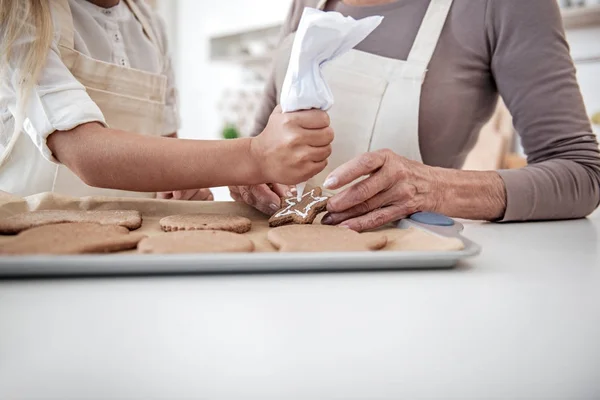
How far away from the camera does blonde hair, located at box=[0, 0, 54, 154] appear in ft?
2.68

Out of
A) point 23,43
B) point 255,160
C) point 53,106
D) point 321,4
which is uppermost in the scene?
point 321,4

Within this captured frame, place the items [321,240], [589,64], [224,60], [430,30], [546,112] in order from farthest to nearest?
1. [224,60]
2. [589,64]
3. [430,30]
4. [546,112]
5. [321,240]

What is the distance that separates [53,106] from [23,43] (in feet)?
0.42

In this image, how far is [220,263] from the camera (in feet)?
1.74

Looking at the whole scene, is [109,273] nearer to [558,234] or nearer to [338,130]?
[558,234]

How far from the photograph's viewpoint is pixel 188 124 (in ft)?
15.7

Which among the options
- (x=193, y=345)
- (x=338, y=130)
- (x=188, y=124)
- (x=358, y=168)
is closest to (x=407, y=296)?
(x=193, y=345)

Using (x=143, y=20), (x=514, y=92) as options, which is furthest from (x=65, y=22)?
(x=514, y=92)

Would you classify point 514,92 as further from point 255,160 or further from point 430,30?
point 255,160

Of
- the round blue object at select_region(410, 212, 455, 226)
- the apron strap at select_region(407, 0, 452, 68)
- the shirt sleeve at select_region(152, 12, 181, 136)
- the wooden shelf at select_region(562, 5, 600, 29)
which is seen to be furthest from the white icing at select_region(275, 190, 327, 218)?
the wooden shelf at select_region(562, 5, 600, 29)

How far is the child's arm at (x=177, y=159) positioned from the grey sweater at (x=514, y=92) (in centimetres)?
43

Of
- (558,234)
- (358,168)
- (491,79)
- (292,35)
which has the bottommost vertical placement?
(558,234)

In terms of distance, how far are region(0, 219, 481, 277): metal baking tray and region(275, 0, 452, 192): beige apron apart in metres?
0.64

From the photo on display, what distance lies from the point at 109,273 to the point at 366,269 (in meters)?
0.27
